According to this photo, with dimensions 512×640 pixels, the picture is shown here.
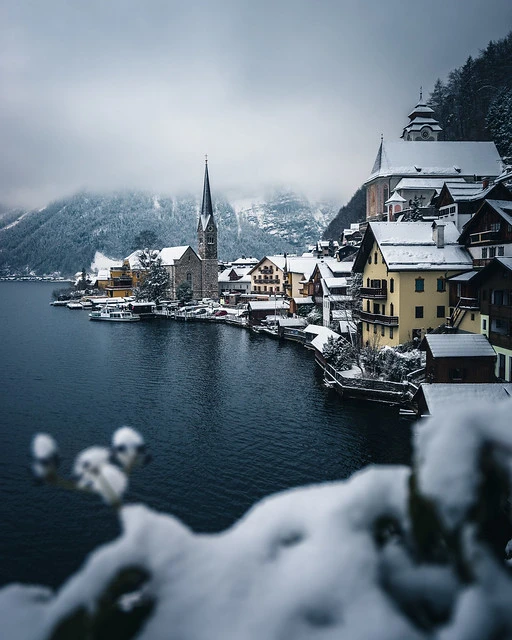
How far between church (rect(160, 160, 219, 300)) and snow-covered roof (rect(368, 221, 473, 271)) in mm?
62046

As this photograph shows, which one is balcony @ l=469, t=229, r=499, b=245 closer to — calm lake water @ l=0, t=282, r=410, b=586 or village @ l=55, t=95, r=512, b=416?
village @ l=55, t=95, r=512, b=416

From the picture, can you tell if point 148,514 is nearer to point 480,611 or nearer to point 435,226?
point 480,611

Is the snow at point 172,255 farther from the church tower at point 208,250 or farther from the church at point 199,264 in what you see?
the church tower at point 208,250

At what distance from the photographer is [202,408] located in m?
26.8

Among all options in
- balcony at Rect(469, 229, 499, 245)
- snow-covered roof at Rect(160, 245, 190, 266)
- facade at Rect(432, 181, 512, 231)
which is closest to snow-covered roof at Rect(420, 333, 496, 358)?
balcony at Rect(469, 229, 499, 245)

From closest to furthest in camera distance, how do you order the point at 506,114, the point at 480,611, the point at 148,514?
the point at 480,611 < the point at 148,514 < the point at 506,114

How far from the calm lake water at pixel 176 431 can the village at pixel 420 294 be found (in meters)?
2.76

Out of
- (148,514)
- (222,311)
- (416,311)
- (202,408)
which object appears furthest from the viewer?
(222,311)

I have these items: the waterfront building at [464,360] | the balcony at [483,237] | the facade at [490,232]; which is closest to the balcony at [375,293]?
the facade at [490,232]

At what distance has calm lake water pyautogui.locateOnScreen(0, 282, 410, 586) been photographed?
48.7ft

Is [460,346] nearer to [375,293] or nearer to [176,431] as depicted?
[375,293]

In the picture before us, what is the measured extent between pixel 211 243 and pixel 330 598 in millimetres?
99081

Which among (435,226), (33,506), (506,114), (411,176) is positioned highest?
(506,114)

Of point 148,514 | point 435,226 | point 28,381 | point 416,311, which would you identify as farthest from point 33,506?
point 435,226
